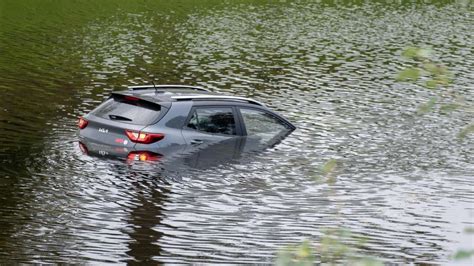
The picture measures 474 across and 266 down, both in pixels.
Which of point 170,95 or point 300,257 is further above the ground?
point 300,257

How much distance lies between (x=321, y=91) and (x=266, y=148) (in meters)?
8.42

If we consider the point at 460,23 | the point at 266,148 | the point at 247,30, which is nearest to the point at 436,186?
the point at 266,148

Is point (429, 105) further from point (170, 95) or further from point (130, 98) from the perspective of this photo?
point (170, 95)

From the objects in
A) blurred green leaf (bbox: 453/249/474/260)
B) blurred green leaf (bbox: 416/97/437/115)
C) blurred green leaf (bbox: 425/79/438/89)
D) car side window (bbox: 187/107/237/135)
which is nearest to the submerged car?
car side window (bbox: 187/107/237/135)

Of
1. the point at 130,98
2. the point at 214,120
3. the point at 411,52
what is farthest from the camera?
the point at 214,120

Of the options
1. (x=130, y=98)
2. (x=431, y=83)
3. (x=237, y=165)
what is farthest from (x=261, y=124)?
(x=431, y=83)

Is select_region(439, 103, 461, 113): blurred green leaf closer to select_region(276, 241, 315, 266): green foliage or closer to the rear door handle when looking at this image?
select_region(276, 241, 315, 266): green foliage

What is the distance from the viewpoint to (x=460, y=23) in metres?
41.8

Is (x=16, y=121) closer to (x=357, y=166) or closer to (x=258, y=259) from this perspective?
(x=357, y=166)

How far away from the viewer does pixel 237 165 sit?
15.0m

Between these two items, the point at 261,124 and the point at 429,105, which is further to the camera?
the point at 261,124

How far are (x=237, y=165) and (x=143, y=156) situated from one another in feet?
5.14

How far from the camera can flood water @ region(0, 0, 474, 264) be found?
11672 millimetres

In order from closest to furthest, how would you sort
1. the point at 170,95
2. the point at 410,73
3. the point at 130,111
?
the point at 410,73
the point at 130,111
the point at 170,95
